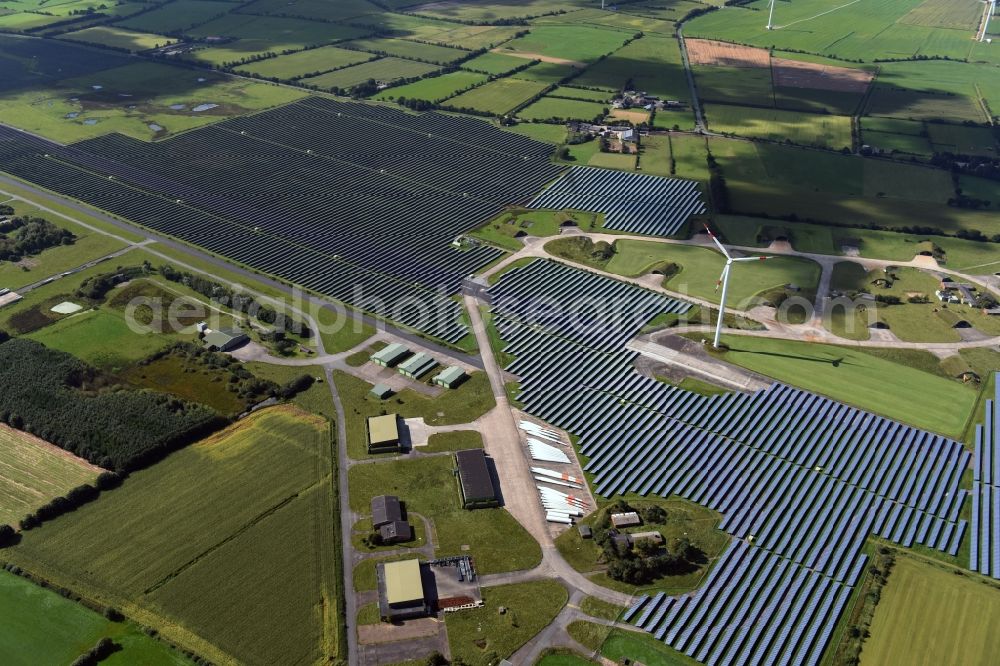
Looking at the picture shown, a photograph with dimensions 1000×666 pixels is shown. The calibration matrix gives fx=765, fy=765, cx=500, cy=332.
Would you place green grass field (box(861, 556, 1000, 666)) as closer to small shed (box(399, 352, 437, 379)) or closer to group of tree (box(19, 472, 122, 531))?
small shed (box(399, 352, 437, 379))

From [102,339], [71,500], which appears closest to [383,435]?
[71,500]

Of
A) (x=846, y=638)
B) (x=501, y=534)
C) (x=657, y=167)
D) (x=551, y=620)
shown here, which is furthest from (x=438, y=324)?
(x=657, y=167)

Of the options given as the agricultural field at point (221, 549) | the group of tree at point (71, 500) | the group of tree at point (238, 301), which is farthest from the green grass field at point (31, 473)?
the group of tree at point (238, 301)

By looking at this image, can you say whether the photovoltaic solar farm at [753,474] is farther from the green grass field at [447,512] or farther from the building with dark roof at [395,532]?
the building with dark roof at [395,532]

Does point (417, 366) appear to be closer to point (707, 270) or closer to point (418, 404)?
point (418, 404)

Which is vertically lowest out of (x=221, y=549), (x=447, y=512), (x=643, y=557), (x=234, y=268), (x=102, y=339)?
(x=221, y=549)

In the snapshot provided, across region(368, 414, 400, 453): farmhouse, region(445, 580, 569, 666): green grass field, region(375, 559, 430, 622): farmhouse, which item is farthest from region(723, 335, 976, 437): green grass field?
region(375, 559, 430, 622): farmhouse
